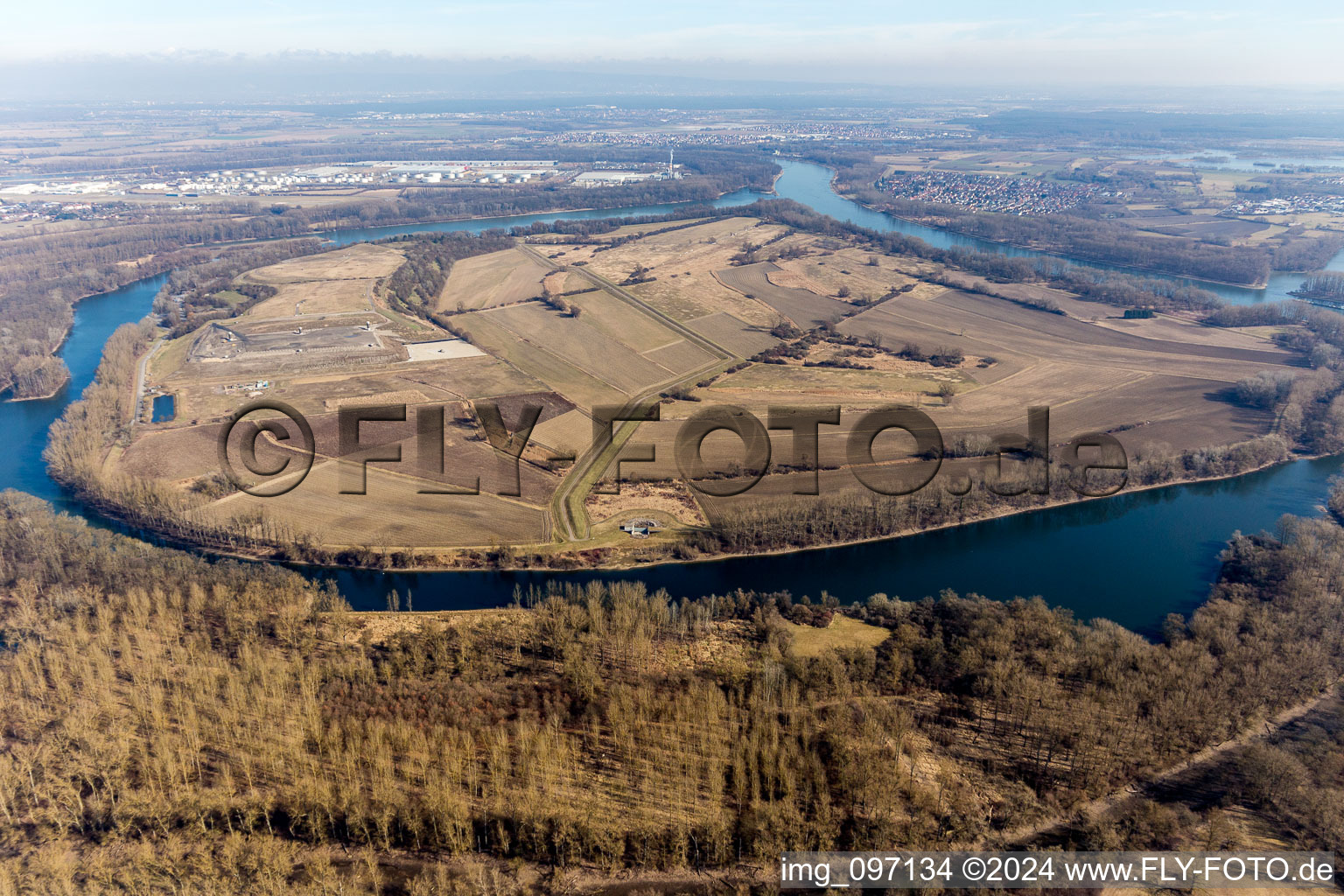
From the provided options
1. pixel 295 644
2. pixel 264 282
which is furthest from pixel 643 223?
pixel 295 644

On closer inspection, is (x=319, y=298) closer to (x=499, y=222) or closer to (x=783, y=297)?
(x=783, y=297)

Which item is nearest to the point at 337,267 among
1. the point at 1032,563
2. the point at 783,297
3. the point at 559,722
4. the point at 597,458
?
the point at 783,297

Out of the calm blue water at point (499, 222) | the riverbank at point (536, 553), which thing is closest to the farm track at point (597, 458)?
the riverbank at point (536, 553)

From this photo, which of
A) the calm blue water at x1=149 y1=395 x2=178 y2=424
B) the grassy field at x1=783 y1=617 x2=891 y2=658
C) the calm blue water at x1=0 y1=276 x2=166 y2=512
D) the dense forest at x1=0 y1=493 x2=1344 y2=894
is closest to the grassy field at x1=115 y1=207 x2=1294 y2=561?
the calm blue water at x1=149 y1=395 x2=178 y2=424

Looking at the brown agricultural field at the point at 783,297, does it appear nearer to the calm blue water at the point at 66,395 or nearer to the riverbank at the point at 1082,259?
the riverbank at the point at 1082,259

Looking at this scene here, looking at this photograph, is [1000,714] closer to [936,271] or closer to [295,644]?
[295,644]
